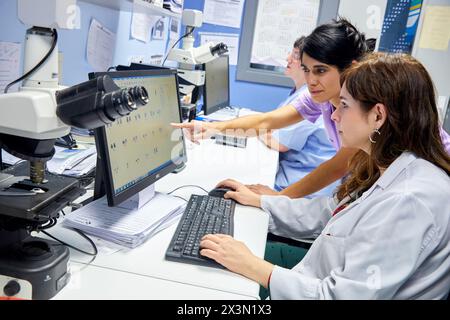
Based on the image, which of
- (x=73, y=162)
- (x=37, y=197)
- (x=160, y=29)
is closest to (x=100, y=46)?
(x=73, y=162)

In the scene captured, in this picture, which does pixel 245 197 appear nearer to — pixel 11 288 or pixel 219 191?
pixel 219 191

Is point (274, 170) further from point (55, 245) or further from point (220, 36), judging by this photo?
point (220, 36)

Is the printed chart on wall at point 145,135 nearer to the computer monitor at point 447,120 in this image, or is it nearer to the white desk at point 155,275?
the white desk at point 155,275

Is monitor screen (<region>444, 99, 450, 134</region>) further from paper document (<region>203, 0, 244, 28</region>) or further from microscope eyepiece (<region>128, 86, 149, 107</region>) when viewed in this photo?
microscope eyepiece (<region>128, 86, 149, 107</region>)

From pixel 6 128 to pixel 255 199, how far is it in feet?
2.64

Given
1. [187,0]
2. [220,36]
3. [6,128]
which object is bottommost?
[6,128]

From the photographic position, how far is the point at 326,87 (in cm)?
150

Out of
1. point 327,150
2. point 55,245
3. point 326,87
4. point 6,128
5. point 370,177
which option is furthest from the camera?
point 327,150

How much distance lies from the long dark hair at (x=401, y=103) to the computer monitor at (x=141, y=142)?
0.53 m

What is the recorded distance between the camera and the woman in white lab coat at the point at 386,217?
788mm

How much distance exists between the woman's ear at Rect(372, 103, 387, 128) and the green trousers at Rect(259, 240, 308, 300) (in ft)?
2.22

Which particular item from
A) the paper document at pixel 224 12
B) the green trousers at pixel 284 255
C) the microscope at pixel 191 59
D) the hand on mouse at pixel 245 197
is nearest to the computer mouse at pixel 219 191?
the hand on mouse at pixel 245 197

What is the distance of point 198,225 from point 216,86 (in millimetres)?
1742
